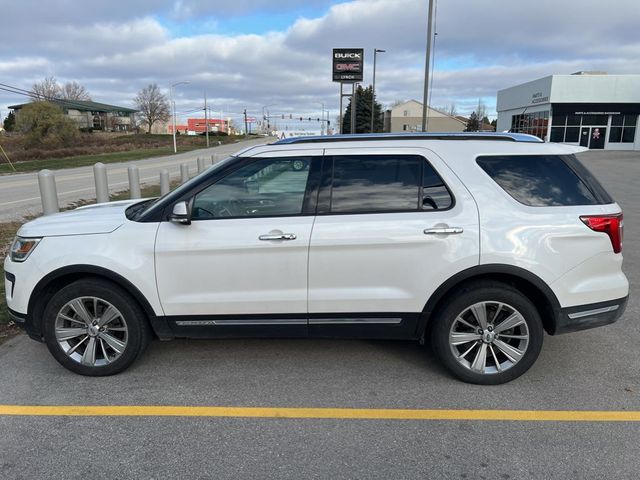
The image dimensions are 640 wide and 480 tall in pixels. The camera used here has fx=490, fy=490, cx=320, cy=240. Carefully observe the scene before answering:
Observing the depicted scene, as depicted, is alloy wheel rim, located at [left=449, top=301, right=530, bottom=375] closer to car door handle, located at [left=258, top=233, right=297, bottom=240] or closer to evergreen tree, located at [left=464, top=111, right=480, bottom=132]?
car door handle, located at [left=258, top=233, right=297, bottom=240]

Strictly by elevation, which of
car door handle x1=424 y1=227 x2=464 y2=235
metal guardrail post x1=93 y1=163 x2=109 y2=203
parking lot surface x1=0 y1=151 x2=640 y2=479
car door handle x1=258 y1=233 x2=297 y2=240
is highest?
car door handle x1=424 y1=227 x2=464 y2=235

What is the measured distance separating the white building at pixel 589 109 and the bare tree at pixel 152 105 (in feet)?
268

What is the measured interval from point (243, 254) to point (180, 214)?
52 centimetres

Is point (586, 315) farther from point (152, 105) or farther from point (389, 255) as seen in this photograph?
point (152, 105)

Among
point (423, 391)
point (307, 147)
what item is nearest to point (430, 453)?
Answer: point (423, 391)

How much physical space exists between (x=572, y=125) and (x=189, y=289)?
158 ft

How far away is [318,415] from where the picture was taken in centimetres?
323

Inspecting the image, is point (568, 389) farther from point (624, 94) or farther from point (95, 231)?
point (624, 94)

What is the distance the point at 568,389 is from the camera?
3.54 m

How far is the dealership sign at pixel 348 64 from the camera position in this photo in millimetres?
34125

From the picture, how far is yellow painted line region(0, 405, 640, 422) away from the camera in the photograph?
319 centimetres

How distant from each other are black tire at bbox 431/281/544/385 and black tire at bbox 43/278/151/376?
2.18 m

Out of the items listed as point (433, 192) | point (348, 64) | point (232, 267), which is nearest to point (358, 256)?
point (433, 192)

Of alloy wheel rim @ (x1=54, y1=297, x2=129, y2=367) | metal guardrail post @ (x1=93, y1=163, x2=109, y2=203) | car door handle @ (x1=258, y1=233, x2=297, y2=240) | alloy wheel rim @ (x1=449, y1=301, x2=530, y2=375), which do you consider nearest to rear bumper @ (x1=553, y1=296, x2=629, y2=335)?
alloy wheel rim @ (x1=449, y1=301, x2=530, y2=375)
